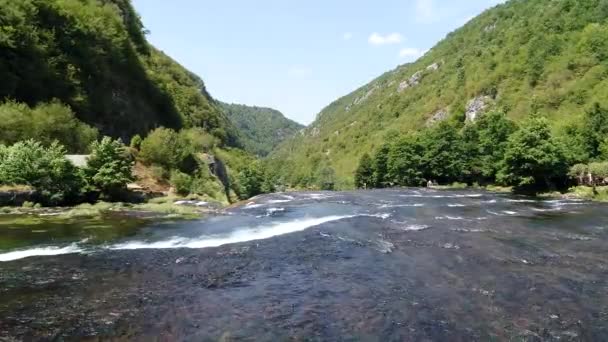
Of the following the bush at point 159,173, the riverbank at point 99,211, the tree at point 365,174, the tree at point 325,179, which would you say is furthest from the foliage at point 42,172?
the tree at point 325,179

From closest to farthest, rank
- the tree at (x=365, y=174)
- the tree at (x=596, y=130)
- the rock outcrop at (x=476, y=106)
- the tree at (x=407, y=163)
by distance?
1. the tree at (x=596, y=130)
2. the tree at (x=407, y=163)
3. the tree at (x=365, y=174)
4. the rock outcrop at (x=476, y=106)

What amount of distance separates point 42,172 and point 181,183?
68.3 ft

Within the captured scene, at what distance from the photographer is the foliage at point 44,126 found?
53.7 meters

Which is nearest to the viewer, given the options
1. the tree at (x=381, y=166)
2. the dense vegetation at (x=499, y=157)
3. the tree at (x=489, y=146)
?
the dense vegetation at (x=499, y=157)

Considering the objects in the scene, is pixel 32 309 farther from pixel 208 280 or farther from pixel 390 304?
pixel 390 304

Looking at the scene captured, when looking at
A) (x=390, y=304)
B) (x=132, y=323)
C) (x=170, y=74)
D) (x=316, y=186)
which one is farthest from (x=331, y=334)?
(x=170, y=74)

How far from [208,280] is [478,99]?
181948 millimetres

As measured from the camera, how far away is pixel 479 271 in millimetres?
22719

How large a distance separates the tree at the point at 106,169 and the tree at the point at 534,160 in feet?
185

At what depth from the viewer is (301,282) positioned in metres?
20.8

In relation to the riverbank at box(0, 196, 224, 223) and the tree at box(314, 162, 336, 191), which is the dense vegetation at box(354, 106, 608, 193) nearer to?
the tree at box(314, 162, 336, 191)

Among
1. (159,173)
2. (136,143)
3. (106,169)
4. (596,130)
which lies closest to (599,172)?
(596,130)

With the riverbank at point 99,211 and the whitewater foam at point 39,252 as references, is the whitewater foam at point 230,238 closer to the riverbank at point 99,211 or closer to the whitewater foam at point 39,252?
the whitewater foam at point 39,252

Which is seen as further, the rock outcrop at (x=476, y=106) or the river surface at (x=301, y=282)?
the rock outcrop at (x=476, y=106)
